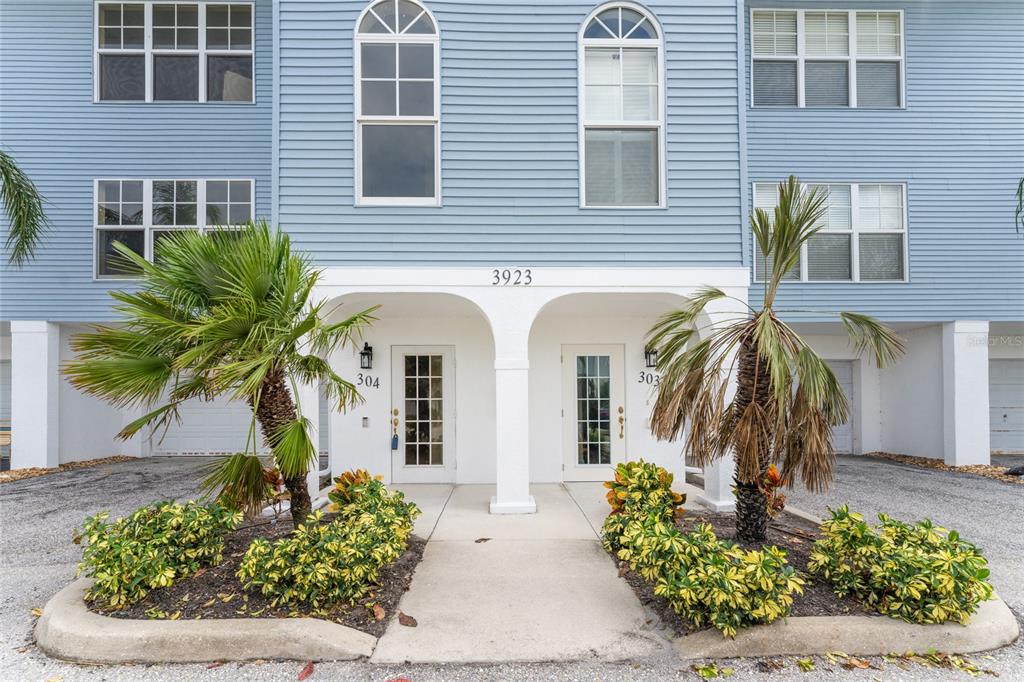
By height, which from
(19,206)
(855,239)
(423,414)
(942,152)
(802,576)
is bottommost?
(802,576)

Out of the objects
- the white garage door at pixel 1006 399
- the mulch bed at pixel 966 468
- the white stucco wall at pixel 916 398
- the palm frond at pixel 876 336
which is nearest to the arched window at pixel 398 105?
the palm frond at pixel 876 336

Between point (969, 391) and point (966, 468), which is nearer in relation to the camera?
point (966, 468)

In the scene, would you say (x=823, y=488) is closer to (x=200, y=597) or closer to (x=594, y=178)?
(x=594, y=178)

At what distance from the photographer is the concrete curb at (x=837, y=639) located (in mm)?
3355

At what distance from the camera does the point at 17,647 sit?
356 cm

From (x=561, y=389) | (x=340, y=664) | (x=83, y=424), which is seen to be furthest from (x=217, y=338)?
(x=83, y=424)

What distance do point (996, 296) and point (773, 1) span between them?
6486 mm

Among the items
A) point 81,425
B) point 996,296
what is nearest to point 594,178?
point 996,296

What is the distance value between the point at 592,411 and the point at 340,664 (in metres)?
5.57

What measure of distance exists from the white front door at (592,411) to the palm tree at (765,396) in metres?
3.66

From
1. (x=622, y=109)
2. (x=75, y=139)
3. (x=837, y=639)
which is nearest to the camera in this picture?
(x=837, y=639)

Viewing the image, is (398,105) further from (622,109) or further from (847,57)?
(847,57)

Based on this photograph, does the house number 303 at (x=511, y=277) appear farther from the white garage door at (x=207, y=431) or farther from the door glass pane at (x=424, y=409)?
the white garage door at (x=207, y=431)

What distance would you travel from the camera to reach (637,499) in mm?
5266
